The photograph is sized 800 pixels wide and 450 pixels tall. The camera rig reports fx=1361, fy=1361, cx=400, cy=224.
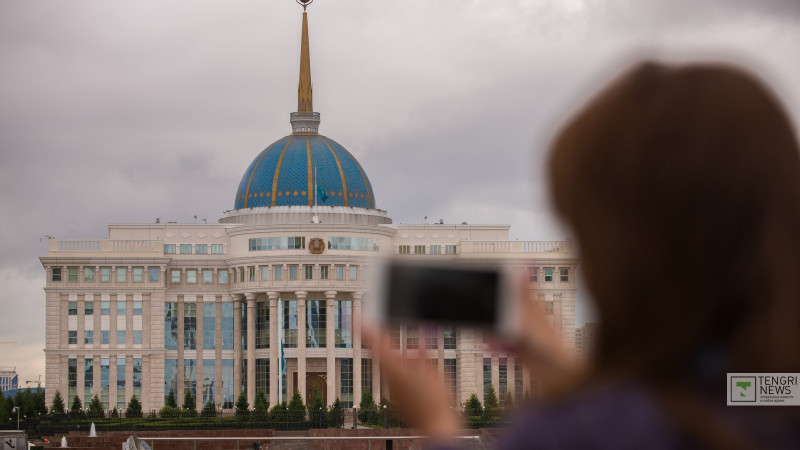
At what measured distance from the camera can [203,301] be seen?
251 feet

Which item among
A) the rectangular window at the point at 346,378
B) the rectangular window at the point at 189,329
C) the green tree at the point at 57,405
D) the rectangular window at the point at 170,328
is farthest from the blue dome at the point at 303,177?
the green tree at the point at 57,405

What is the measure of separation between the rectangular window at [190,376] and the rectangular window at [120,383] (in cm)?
341

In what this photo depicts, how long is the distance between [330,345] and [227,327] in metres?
6.94

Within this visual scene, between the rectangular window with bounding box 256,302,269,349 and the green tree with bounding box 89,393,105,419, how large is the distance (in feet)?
31.8

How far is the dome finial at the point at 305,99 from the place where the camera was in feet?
270

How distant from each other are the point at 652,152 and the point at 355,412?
59.5 metres

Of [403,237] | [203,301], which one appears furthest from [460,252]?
[203,301]

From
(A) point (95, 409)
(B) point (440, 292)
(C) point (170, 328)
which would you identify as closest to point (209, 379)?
(C) point (170, 328)

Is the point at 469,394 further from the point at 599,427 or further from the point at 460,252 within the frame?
the point at 599,427

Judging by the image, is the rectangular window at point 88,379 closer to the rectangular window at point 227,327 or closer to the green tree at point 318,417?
the rectangular window at point 227,327

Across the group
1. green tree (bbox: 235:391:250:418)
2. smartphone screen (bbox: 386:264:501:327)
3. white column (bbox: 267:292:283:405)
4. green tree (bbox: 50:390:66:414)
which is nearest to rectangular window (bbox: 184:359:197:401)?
white column (bbox: 267:292:283:405)

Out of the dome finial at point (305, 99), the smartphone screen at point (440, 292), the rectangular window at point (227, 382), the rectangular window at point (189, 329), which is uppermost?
the dome finial at point (305, 99)

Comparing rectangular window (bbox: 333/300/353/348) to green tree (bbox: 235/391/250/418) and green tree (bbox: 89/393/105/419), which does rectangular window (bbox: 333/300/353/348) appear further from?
green tree (bbox: 89/393/105/419)

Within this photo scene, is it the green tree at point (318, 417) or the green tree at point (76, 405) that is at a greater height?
the green tree at point (76, 405)
